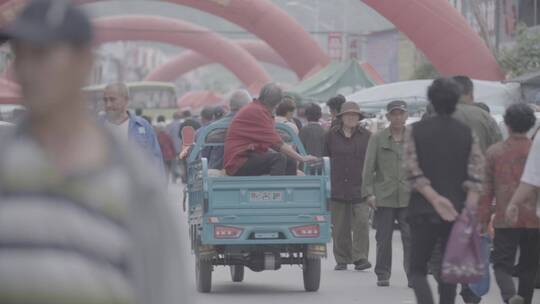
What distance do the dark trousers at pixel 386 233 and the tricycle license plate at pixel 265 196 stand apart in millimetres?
1003

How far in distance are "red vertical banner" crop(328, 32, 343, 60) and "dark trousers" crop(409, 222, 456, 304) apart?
154 ft

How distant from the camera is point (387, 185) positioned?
13523 millimetres

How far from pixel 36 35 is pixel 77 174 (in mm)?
345

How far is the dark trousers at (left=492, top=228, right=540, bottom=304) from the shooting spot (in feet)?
35.0

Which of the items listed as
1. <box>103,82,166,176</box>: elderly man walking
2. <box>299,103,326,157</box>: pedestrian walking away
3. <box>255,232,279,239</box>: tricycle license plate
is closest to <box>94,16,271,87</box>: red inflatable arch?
<box>299,103,326,157</box>: pedestrian walking away

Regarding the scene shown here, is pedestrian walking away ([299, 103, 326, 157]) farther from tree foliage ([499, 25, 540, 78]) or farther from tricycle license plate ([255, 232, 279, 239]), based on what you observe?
tree foliage ([499, 25, 540, 78])

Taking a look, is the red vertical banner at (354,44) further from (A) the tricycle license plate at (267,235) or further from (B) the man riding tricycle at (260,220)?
(A) the tricycle license plate at (267,235)

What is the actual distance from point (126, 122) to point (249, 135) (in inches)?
79.9

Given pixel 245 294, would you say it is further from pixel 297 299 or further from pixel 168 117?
pixel 168 117

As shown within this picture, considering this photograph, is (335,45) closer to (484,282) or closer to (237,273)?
(237,273)

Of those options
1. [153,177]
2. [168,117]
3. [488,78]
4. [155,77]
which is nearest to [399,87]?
[488,78]

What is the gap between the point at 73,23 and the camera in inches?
140

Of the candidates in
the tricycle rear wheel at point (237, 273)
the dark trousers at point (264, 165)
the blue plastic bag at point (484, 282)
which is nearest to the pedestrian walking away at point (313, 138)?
Answer: the tricycle rear wheel at point (237, 273)

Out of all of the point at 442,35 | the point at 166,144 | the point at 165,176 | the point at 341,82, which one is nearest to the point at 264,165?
the point at 165,176
